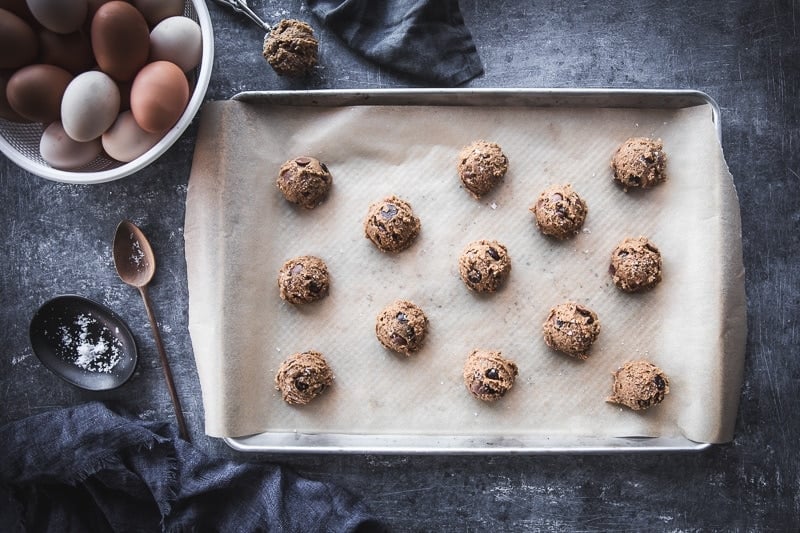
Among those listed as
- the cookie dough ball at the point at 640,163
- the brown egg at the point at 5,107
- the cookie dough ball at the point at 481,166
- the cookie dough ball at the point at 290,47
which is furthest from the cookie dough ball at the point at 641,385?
the brown egg at the point at 5,107

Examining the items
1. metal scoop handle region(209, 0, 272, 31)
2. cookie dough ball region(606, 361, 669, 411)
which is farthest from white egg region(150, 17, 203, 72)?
cookie dough ball region(606, 361, 669, 411)

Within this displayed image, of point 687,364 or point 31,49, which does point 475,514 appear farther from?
point 31,49

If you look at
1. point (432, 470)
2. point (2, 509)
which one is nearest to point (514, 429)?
point (432, 470)

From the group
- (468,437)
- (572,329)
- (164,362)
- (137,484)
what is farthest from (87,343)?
(572,329)

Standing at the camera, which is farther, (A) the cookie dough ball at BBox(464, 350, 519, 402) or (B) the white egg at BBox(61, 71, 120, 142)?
(A) the cookie dough ball at BBox(464, 350, 519, 402)

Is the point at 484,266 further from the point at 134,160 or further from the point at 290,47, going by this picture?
the point at 134,160

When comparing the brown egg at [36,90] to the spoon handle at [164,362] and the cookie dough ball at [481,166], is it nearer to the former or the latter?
the spoon handle at [164,362]

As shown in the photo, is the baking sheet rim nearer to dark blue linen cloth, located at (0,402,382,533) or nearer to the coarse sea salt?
dark blue linen cloth, located at (0,402,382,533)
